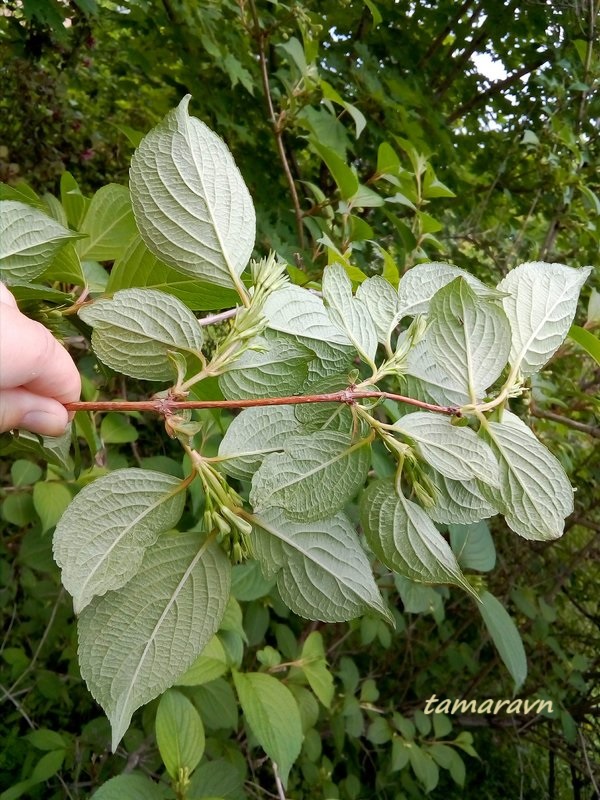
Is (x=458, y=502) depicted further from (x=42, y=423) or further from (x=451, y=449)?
(x=42, y=423)

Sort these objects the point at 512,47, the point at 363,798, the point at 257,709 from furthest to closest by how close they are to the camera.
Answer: the point at 512,47 < the point at 363,798 < the point at 257,709

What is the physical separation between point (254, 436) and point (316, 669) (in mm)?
793

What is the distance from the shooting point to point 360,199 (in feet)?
2.68

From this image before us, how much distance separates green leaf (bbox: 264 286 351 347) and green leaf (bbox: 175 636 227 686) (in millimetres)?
515

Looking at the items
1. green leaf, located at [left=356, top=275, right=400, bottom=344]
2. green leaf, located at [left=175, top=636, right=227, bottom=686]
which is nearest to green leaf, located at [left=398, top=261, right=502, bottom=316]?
green leaf, located at [left=356, top=275, right=400, bottom=344]

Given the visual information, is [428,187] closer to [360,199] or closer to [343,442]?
[360,199]

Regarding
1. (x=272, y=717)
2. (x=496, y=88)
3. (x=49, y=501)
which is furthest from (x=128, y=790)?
(x=496, y=88)

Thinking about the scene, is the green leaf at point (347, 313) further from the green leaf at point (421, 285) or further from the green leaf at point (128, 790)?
the green leaf at point (128, 790)

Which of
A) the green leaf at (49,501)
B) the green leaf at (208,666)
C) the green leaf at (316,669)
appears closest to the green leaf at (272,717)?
the green leaf at (208,666)

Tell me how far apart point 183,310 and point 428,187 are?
76cm

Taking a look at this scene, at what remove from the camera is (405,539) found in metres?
0.33

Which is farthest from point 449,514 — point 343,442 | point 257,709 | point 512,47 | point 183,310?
point 512,47

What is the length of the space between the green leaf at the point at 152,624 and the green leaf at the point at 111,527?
0.02 m

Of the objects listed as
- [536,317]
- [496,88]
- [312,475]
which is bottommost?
[312,475]
